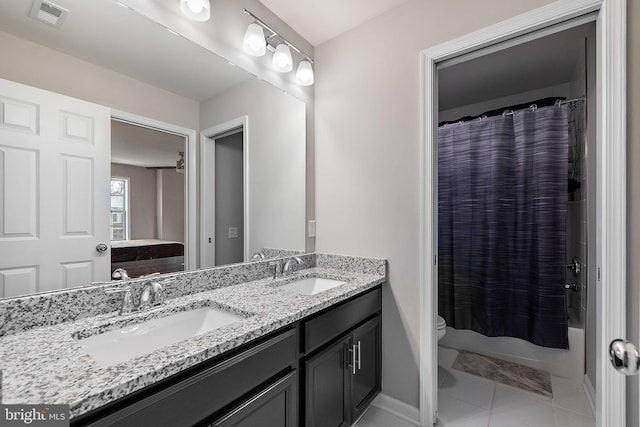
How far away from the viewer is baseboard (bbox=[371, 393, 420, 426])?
1668mm

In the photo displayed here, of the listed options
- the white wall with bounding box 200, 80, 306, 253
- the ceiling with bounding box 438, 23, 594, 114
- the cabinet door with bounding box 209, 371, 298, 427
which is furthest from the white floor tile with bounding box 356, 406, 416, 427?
the ceiling with bounding box 438, 23, 594, 114

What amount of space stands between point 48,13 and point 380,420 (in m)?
2.37

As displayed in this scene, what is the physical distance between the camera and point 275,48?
181 centimetres

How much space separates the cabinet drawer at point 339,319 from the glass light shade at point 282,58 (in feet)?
4.80

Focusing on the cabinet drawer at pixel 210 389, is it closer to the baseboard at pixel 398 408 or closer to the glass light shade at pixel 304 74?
the baseboard at pixel 398 408

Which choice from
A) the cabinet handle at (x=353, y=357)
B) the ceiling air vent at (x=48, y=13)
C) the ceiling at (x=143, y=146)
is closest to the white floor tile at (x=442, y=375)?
the cabinet handle at (x=353, y=357)

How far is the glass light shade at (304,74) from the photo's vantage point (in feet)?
6.37

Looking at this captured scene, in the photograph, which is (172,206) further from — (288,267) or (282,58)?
(282,58)

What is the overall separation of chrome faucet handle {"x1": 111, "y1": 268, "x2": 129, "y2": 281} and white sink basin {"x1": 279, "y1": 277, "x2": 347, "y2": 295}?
833mm

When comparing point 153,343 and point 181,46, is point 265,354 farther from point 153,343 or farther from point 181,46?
point 181,46

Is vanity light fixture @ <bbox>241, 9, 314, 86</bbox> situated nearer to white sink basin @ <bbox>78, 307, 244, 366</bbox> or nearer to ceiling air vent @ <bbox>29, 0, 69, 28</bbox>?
ceiling air vent @ <bbox>29, 0, 69, 28</bbox>

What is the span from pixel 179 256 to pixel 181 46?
977mm

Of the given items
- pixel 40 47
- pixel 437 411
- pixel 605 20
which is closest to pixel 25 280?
pixel 40 47

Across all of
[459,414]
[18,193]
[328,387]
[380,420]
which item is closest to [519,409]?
[459,414]
